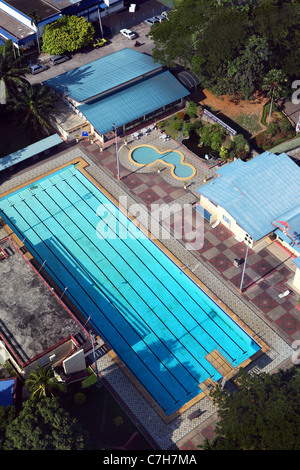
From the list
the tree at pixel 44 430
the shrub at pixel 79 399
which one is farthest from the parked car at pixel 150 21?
the tree at pixel 44 430

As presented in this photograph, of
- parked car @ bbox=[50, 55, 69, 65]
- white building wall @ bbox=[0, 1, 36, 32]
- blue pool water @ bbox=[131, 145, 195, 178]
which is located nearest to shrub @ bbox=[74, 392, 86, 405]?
blue pool water @ bbox=[131, 145, 195, 178]

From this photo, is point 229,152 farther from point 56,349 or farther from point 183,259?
point 56,349

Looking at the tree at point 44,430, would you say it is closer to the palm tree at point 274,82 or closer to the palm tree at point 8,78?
the palm tree at point 8,78

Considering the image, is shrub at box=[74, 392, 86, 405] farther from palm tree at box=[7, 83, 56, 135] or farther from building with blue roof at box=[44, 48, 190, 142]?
palm tree at box=[7, 83, 56, 135]

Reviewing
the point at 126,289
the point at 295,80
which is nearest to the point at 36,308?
the point at 126,289

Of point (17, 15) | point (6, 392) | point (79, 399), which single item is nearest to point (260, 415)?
point (79, 399)

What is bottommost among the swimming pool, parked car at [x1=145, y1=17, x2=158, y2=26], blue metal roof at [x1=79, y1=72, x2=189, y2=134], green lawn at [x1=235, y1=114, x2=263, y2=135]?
the swimming pool

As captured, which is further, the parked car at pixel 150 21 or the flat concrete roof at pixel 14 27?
the parked car at pixel 150 21
